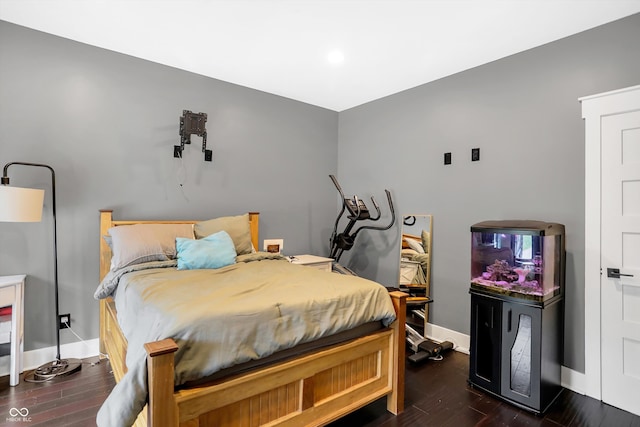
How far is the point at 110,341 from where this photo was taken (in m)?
2.60

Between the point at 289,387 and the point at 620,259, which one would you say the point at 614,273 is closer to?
the point at 620,259

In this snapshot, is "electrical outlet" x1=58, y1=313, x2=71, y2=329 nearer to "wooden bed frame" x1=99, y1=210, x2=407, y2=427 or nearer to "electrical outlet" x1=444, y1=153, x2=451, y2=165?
"wooden bed frame" x1=99, y1=210, x2=407, y2=427

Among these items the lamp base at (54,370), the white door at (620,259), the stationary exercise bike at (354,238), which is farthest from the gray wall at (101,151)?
the white door at (620,259)

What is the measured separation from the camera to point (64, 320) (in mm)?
2785

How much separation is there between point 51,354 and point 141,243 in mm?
1216

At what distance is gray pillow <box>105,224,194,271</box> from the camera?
257 centimetres

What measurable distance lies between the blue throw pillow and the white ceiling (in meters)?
1.68

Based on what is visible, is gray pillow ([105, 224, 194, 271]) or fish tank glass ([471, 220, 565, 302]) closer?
fish tank glass ([471, 220, 565, 302])

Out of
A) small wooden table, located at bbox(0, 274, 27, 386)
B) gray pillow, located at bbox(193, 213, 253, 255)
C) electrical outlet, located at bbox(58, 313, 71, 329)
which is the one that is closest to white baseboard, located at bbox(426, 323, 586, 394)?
gray pillow, located at bbox(193, 213, 253, 255)

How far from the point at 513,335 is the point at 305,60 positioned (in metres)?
2.84

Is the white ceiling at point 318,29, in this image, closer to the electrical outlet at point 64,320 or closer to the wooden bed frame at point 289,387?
the wooden bed frame at point 289,387

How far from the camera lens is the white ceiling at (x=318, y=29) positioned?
2.28 meters

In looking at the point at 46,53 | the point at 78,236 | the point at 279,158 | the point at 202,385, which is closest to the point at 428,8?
the point at 279,158

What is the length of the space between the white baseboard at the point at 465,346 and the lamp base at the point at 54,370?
3182 mm
